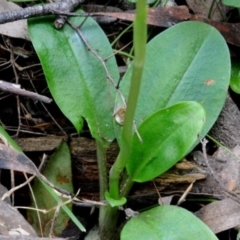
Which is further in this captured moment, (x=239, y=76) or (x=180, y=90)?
(x=239, y=76)

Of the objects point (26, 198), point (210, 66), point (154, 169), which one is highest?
point (210, 66)

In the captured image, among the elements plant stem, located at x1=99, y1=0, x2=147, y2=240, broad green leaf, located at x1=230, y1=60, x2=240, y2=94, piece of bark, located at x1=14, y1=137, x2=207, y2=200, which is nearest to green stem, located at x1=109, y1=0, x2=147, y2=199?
plant stem, located at x1=99, y1=0, x2=147, y2=240

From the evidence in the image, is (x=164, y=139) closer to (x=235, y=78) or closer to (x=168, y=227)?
(x=168, y=227)

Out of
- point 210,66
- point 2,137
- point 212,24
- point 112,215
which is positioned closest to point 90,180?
point 112,215

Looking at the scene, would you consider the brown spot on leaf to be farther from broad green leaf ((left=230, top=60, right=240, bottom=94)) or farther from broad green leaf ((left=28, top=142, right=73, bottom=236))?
broad green leaf ((left=28, top=142, right=73, bottom=236))

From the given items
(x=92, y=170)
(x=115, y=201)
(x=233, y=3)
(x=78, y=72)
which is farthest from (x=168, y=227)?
(x=233, y=3)

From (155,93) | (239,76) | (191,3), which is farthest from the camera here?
(191,3)

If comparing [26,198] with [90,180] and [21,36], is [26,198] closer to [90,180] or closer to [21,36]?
[90,180]
